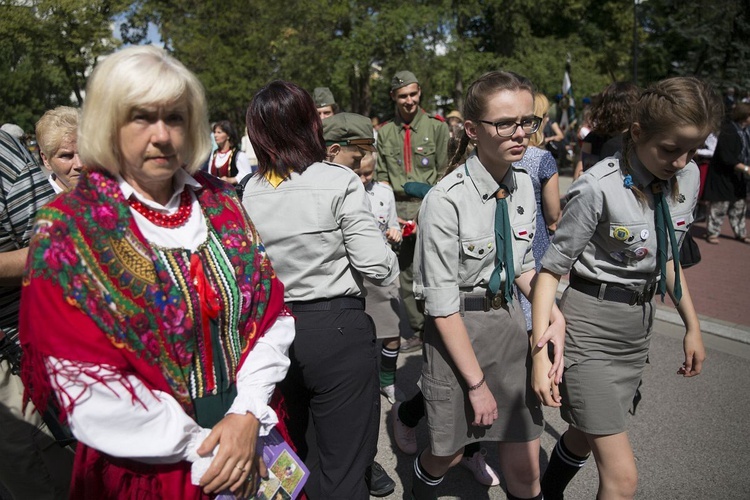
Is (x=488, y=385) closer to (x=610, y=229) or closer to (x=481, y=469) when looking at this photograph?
(x=610, y=229)

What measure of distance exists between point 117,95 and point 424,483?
197cm

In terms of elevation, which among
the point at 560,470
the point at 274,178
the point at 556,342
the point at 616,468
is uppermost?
the point at 274,178

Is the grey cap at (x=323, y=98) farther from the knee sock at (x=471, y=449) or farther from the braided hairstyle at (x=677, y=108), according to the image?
the braided hairstyle at (x=677, y=108)

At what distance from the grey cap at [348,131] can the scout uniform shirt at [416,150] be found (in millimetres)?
2004

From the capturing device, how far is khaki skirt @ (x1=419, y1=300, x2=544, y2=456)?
2.37 metres

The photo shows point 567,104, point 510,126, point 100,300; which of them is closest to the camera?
point 100,300

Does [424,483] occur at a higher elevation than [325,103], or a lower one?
lower

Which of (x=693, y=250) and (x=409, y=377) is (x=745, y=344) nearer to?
(x=693, y=250)

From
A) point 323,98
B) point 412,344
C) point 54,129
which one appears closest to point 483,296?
point 54,129

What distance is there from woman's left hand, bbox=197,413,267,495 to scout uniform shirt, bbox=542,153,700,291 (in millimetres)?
1356

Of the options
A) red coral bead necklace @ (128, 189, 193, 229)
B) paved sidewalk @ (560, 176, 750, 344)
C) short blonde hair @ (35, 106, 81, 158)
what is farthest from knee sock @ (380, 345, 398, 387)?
paved sidewalk @ (560, 176, 750, 344)

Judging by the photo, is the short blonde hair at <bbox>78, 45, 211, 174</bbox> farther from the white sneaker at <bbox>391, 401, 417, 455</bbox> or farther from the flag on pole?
the flag on pole

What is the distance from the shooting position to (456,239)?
2.25 m

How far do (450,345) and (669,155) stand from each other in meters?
1.11
